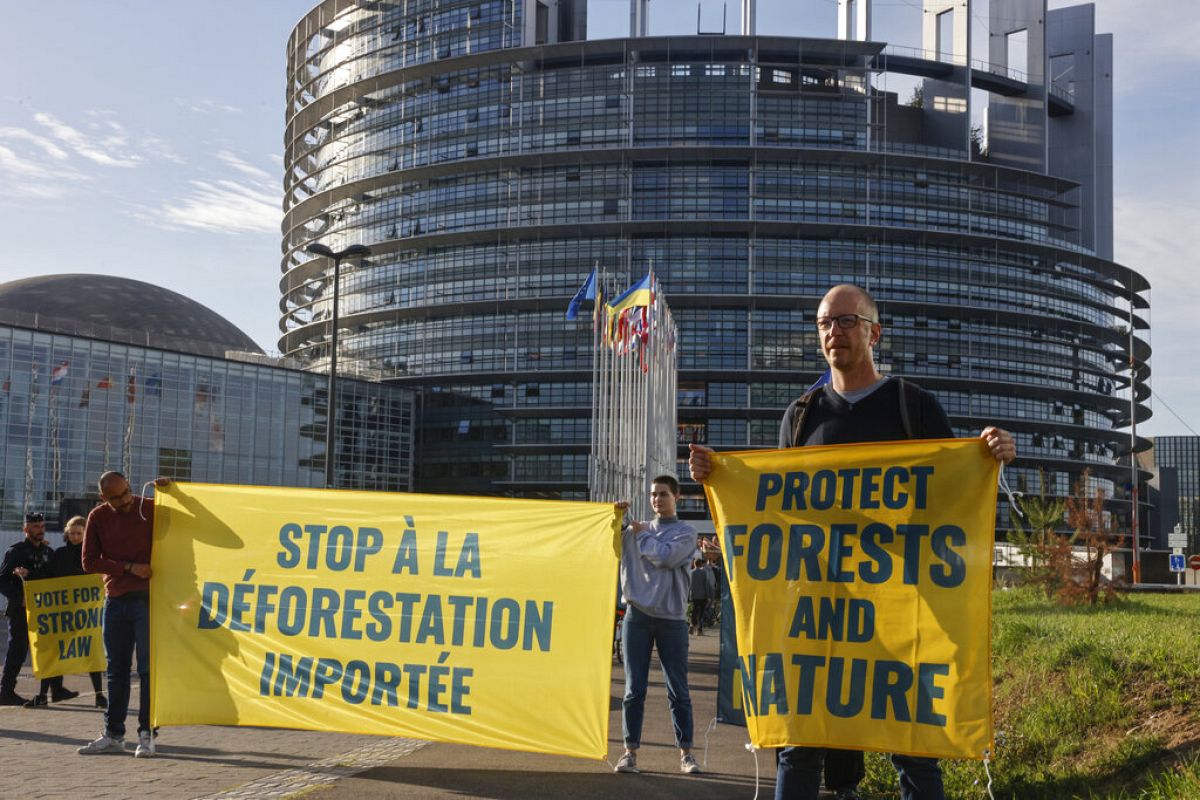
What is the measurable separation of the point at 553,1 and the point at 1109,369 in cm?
4783

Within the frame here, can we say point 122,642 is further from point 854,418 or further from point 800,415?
point 854,418

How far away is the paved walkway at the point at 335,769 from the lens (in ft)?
22.9

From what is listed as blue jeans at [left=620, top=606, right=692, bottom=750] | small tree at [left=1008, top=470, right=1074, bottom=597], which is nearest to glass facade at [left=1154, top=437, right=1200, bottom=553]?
small tree at [left=1008, top=470, right=1074, bottom=597]

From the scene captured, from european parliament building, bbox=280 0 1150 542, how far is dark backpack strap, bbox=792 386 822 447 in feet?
232

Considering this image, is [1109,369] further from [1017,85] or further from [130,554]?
[130,554]

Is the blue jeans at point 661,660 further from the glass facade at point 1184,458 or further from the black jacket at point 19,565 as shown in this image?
the glass facade at point 1184,458

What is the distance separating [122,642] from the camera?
28.0 feet

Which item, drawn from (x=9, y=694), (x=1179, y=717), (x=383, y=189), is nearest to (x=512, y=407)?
(x=383, y=189)

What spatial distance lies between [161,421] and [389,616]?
6198 centimetres

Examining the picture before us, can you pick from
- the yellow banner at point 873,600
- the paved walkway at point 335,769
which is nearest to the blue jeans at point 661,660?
the paved walkway at point 335,769

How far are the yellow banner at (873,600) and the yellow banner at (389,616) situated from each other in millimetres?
2552

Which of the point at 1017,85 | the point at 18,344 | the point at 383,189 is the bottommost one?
the point at 18,344

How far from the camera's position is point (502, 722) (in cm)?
731

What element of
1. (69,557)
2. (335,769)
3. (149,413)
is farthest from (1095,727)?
(149,413)
